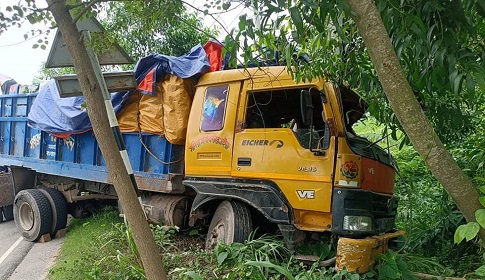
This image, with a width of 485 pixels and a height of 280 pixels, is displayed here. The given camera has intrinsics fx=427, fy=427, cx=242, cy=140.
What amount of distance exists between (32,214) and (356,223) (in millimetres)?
5313

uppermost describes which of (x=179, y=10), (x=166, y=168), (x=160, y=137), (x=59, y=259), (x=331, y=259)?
(x=179, y=10)

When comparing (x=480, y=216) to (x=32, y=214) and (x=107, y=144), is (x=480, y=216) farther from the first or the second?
(x=32, y=214)

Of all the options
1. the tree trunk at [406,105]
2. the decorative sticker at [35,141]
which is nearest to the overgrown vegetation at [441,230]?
the tree trunk at [406,105]

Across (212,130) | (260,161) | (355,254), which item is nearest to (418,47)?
(355,254)

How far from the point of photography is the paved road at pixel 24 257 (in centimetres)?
523

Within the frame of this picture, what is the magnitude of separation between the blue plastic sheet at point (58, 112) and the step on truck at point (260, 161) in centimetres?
24

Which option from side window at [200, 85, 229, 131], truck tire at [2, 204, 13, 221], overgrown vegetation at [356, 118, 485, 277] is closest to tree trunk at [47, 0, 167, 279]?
side window at [200, 85, 229, 131]

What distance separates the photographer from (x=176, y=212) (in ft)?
17.7

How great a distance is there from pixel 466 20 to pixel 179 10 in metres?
1.89

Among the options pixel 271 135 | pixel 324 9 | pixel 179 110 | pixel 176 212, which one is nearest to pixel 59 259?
pixel 176 212

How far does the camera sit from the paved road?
17.2 feet

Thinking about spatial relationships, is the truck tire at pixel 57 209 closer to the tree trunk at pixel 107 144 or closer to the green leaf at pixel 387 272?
the tree trunk at pixel 107 144

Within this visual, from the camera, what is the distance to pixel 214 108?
4.82 m

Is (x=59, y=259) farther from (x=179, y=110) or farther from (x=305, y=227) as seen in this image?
(x=305, y=227)
